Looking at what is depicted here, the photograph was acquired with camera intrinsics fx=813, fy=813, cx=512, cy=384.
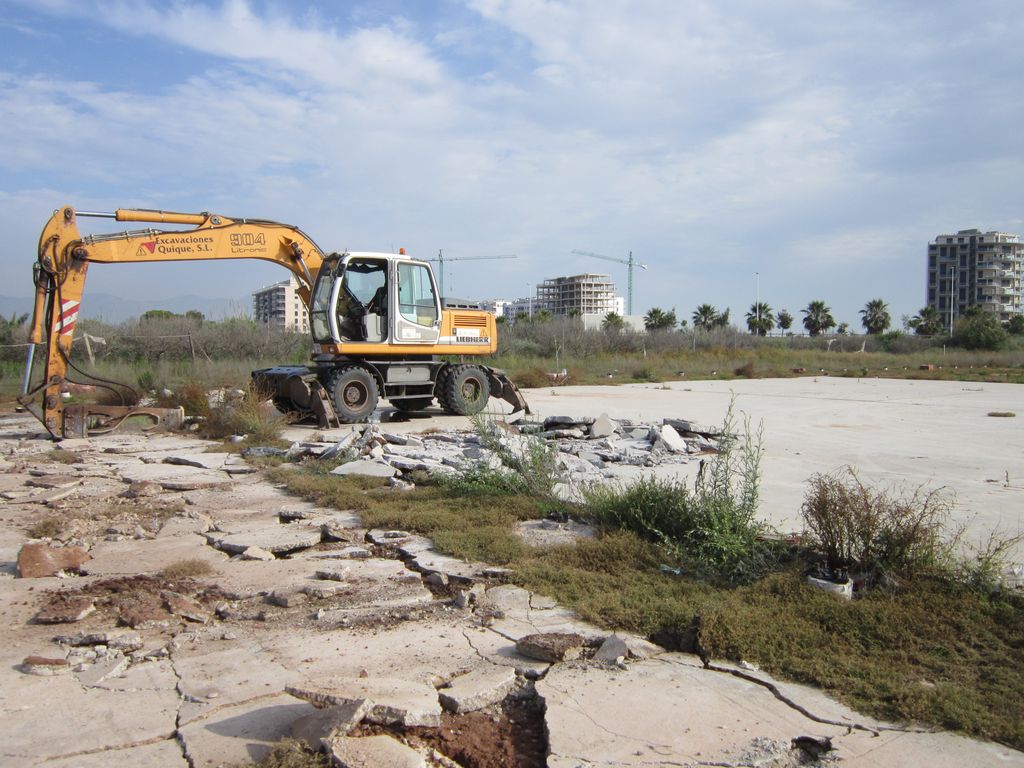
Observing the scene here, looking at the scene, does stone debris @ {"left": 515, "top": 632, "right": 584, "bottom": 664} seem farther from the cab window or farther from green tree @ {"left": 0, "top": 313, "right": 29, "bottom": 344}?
green tree @ {"left": 0, "top": 313, "right": 29, "bottom": 344}

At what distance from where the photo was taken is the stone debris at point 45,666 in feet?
13.6

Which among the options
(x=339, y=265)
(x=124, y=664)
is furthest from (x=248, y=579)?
(x=339, y=265)

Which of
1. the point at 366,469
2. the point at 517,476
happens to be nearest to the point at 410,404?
the point at 366,469

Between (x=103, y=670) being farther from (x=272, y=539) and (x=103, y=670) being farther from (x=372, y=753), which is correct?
(x=272, y=539)

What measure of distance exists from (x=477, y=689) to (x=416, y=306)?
1249 centimetres

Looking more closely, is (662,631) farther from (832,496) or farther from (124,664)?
(124,664)

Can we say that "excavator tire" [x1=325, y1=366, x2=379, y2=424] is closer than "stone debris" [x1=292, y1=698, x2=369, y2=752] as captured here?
No

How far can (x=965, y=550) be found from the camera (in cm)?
657

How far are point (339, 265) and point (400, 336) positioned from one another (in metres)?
1.78

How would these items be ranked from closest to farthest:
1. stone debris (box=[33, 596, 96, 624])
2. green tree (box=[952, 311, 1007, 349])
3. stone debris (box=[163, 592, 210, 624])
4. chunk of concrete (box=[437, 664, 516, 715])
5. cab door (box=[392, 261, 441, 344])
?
1. chunk of concrete (box=[437, 664, 516, 715])
2. stone debris (box=[33, 596, 96, 624])
3. stone debris (box=[163, 592, 210, 624])
4. cab door (box=[392, 261, 441, 344])
5. green tree (box=[952, 311, 1007, 349])

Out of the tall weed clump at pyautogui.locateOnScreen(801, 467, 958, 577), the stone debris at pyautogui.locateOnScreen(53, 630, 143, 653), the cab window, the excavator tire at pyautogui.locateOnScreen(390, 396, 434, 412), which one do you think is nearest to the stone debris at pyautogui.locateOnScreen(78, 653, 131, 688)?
the stone debris at pyautogui.locateOnScreen(53, 630, 143, 653)

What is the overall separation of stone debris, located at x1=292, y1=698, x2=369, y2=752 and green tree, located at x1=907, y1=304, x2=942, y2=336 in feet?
263

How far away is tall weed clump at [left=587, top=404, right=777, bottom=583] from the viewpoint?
228 inches

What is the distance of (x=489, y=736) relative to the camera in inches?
140
